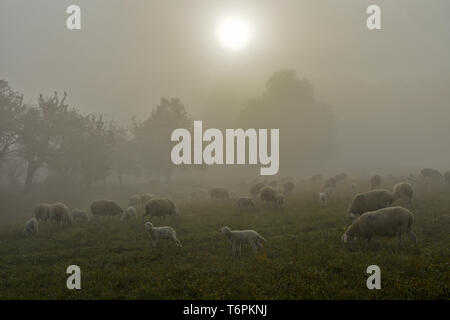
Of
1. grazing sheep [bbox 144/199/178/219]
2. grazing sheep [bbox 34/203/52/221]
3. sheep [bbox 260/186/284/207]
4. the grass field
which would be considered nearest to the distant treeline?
grazing sheep [bbox 34/203/52/221]

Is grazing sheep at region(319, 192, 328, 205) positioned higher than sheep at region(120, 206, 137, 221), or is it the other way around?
grazing sheep at region(319, 192, 328, 205)

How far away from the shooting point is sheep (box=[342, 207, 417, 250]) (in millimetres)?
14852

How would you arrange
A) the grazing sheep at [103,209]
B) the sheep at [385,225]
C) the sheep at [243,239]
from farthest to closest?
the grazing sheep at [103,209] < the sheep at [243,239] < the sheep at [385,225]

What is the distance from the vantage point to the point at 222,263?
14.5 metres

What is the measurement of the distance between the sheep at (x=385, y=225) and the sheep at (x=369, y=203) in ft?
13.9

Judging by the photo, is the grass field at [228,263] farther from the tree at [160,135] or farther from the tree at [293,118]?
the tree at [293,118]

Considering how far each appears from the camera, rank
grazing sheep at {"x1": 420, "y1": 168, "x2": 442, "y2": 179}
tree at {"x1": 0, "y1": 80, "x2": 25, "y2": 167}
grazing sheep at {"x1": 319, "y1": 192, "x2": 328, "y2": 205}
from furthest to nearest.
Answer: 1. tree at {"x1": 0, "y1": 80, "x2": 25, "y2": 167}
2. grazing sheep at {"x1": 420, "y1": 168, "x2": 442, "y2": 179}
3. grazing sheep at {"x1": 319, "y1": 192, "x2": 328, "y2": 205}

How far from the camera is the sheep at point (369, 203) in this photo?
19.7 m

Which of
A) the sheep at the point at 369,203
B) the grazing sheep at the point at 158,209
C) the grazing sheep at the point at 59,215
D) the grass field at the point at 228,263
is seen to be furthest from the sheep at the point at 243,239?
the grazing sheep at the point at 59,215

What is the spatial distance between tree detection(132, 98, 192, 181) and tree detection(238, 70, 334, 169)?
2096 cm

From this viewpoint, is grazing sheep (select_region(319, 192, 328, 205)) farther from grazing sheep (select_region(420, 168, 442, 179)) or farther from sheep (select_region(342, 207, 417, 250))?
grazing sheep (select_region(420, 168, 442, 179))

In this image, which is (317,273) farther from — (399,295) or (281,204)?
(281,204)
